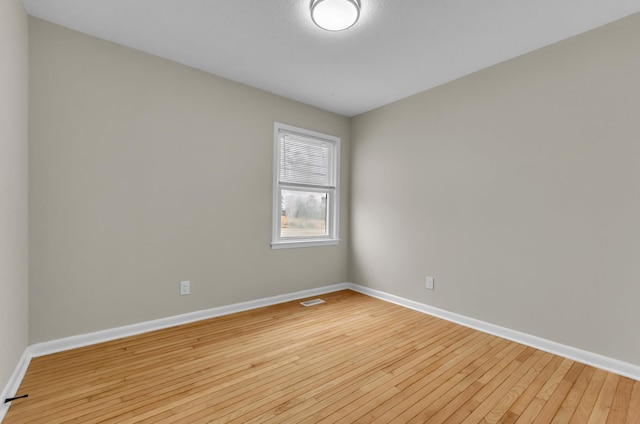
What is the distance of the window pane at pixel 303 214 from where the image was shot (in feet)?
12.5

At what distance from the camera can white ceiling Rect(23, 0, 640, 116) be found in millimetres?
2072

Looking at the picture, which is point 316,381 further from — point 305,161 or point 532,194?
point 305,161

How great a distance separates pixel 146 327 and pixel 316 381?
1720 millimetres

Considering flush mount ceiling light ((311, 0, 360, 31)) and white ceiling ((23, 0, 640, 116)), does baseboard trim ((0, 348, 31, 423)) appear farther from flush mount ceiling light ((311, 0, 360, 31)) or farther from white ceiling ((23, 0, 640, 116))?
flush mount ceiling light ((311, 0, 360, 31))

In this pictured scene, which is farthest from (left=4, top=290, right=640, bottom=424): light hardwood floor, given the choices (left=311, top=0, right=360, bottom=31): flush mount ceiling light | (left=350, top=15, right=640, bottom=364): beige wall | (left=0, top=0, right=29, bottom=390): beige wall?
(left=311, top=0, right=360, bottom=31): flush mount ceiling light

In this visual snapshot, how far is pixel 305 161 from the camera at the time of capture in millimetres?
3967

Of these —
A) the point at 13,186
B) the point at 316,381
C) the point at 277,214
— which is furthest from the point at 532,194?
the point at 13,186

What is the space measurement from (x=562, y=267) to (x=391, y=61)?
2.30 metres

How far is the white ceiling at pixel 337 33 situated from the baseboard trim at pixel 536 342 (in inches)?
97.5

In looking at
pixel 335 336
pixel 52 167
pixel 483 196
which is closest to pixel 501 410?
pixel 335 336

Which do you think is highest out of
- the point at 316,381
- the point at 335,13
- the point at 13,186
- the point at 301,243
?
the point at 335,13

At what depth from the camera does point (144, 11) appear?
2.16m

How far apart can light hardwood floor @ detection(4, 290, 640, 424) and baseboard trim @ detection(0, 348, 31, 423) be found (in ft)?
0.12

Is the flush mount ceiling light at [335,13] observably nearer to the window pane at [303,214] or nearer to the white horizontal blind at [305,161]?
the white horizontal blind at [305,161]
